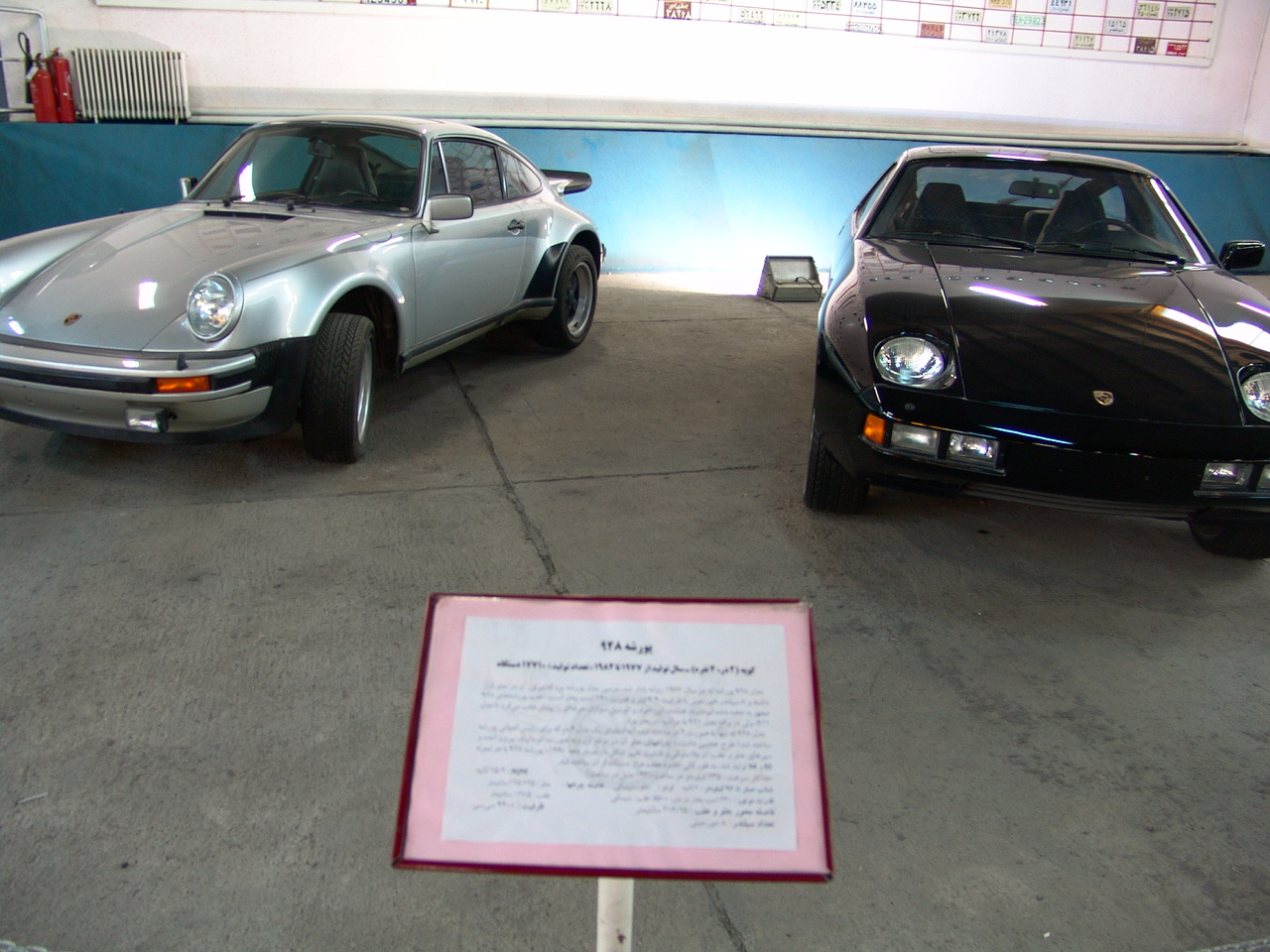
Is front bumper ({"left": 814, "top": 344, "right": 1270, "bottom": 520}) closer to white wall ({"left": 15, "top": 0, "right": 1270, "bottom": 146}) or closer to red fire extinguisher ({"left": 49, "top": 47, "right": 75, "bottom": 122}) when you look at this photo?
white wall ({"left": 15, "top": 0, "right": 1270, "bottom": 146})

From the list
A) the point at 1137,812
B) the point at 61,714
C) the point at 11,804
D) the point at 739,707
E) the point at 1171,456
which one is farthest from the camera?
the point at 1171,456

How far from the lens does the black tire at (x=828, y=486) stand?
314 cm

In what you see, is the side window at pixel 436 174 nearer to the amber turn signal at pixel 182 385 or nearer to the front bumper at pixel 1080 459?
the amber turn signal at pixel 182 385

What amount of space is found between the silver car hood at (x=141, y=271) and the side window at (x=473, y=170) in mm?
747

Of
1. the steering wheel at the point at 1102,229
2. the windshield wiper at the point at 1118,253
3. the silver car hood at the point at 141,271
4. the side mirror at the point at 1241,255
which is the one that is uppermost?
the silver car hood at the point at 141,271

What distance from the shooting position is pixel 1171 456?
2.46m

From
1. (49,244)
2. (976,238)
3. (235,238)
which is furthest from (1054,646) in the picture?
(49,244)

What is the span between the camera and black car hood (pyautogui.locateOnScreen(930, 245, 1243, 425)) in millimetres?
2559

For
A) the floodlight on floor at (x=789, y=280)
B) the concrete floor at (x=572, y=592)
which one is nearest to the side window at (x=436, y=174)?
the concrete floor at (x=572, y=592)

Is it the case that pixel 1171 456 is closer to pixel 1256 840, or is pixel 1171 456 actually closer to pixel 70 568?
pixel 1256 840

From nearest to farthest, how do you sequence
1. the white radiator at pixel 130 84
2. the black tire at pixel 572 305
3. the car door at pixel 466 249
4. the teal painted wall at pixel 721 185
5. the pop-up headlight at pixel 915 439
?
the pop-up headlight at pixel 915 439 < the car door at pixel 466 249 < the black tire at pixel 572 305 < the white radiator at pixel 130 84 < the teal painted wall at pixel 721 185

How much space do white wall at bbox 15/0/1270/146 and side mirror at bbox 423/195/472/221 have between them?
445cm

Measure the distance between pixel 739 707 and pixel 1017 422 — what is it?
1753 millimetres

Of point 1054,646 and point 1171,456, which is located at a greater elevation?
point 1171,456
